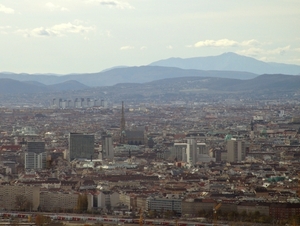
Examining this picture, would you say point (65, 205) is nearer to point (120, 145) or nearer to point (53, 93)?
point (120, 145)

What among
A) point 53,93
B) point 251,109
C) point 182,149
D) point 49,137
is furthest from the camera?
point 53,93

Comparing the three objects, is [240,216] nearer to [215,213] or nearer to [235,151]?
[215,213]

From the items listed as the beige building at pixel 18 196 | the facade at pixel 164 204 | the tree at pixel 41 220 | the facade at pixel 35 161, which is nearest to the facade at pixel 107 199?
the facade at pixel 164 204

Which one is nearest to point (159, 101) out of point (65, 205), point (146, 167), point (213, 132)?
point (213, 132)

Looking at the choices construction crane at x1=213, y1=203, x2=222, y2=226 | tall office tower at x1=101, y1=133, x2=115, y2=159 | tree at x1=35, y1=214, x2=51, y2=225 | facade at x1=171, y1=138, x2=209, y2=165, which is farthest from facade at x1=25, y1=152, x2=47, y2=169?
tree at x1=35, y1=214, x2=51, y2=225

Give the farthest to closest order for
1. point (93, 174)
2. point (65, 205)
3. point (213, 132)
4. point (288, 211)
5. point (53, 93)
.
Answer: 1. point (53, 93)
2. point (213, 132)
3. point (93, 174)
4. point (65, 205)
5. point (288, 211)

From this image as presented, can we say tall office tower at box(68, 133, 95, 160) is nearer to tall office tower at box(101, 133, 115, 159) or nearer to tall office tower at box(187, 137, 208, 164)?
tall office tower at box(101, 133, 115, 159)
